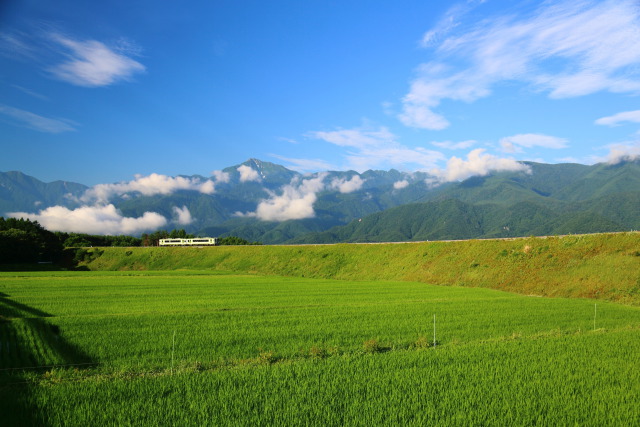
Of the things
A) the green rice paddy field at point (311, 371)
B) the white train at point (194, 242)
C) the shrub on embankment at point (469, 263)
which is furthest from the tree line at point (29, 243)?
the green rice paddy field at point (311, 371)

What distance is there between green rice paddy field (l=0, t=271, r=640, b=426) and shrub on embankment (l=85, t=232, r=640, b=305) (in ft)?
62.4

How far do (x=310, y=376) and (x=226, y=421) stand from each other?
316 centimetres

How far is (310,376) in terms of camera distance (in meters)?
10.2

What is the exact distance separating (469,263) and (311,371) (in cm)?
4596

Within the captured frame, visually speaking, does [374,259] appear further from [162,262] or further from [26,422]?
[26,422]

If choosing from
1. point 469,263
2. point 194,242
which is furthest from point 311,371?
point 194,242

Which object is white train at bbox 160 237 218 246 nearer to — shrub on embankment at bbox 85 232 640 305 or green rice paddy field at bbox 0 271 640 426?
shrub on embankment at bbox 85 232 640 305

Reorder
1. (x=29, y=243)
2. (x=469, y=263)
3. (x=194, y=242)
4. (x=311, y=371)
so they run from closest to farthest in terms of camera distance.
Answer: (x=311, y=371) < (x=469, y=263) < (x=29, y=243) < (x=194, y=242)

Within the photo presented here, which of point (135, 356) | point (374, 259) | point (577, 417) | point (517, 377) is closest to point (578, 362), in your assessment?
point (517, 377)

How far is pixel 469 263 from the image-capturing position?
52.3 metres

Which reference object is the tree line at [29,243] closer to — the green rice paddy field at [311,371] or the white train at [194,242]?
the white train at [194,242]

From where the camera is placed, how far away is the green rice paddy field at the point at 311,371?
7.88 metres

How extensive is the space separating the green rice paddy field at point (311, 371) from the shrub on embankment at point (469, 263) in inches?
749

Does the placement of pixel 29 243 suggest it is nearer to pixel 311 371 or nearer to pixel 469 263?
pixel 469 263
